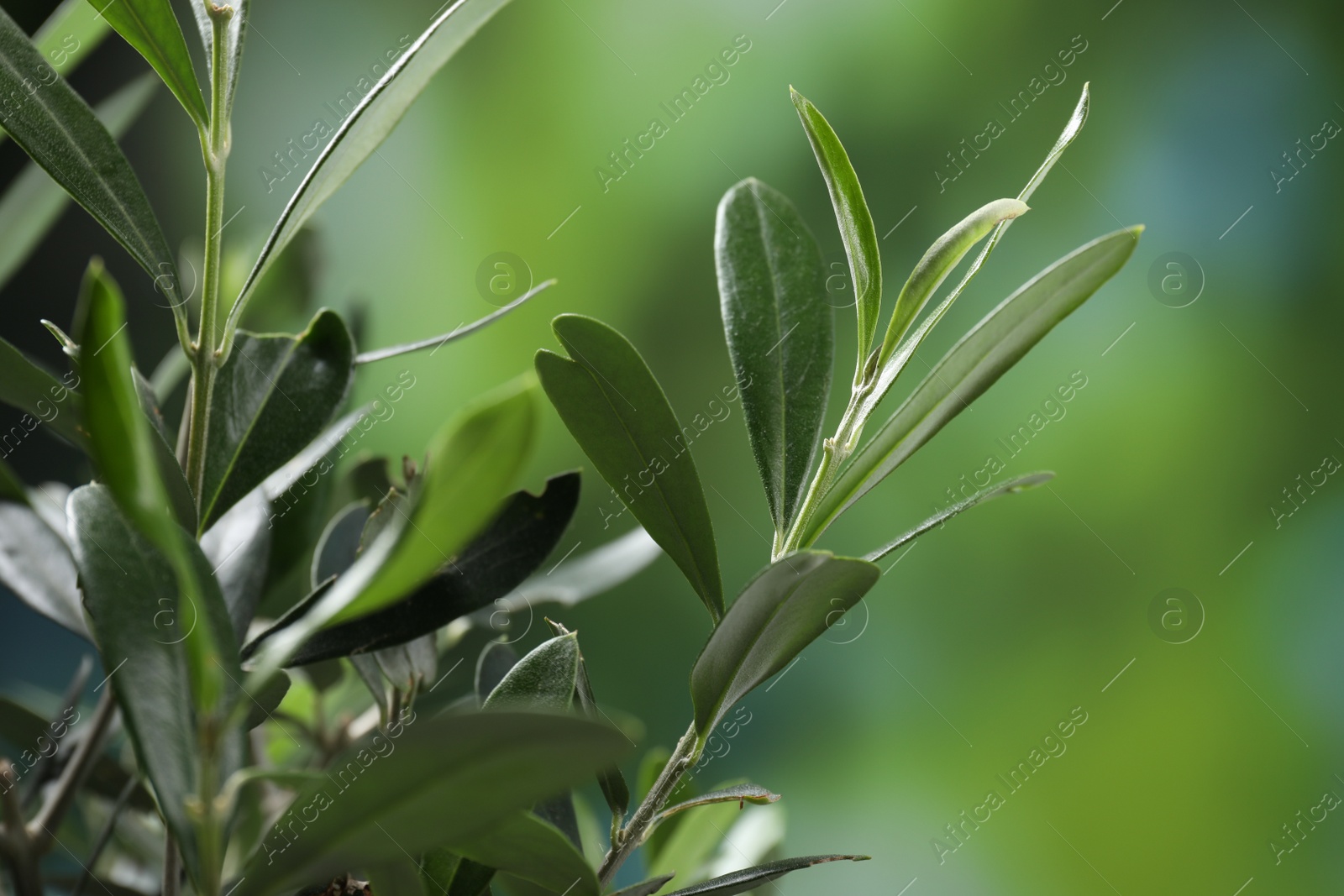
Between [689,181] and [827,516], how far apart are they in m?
1.40

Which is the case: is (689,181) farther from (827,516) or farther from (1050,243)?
(827,516)

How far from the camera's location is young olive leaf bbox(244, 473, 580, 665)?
1.24ft

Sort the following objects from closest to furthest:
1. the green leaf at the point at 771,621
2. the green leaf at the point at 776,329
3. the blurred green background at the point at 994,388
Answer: the green leaf at the point at 771,621, the green leaf at the point at 776,329, the blurred green background at the point at 994,388

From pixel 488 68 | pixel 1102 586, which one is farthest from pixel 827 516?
pixel 488 68

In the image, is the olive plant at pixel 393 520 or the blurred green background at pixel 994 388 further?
the blurred green background at pixel 994 388

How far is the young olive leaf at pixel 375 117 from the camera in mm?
359

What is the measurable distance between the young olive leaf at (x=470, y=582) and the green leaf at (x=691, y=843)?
0.37 m

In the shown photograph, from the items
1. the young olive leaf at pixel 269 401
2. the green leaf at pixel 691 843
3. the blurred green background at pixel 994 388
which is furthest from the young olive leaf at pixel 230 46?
the blurred green background at pixel 994 388

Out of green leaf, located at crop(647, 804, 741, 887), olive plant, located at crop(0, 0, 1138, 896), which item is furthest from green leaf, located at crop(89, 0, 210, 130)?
green leaf, located at crop(647, 804, 741, 887)

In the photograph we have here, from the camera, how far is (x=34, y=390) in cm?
38

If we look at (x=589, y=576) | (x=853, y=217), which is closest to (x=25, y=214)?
(x=589, y=576)

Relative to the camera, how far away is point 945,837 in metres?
1.53

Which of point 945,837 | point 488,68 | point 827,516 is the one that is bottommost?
point 945,837

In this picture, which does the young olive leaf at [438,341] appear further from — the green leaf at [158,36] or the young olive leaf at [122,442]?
the young olive leaf at [122,442]
